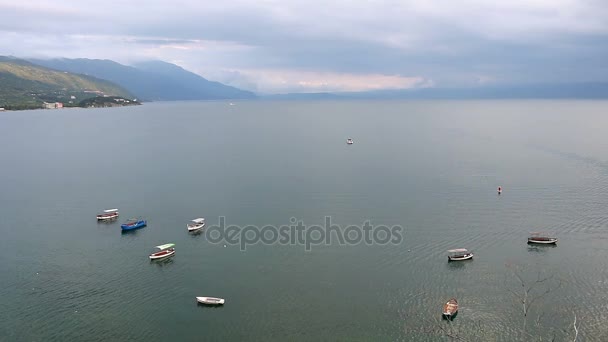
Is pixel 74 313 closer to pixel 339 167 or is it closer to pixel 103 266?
pixel 103 266

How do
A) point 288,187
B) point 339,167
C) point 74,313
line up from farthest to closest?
point 339,167
point 288,187
point 74,313

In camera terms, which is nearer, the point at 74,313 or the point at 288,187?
the point at 74,313

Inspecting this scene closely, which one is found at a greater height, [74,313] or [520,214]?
[520,214]

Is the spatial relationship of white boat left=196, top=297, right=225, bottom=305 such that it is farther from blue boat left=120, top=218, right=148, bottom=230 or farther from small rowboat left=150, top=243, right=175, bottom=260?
blue boat left=120, top=218, right=148, bottom=230

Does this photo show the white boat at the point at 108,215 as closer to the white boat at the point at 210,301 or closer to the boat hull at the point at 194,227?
the boat hull at the point at 194,227

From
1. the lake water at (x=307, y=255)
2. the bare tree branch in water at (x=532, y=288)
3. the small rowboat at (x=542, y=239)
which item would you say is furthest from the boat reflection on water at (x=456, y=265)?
the small rowboat at (x=542, y=239)

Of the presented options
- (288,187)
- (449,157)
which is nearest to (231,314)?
(288,187)

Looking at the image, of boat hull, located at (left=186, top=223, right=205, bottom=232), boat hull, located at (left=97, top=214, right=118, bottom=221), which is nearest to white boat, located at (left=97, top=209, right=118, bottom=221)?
boat hull, located at (left=97, top=214, right=118, bottom=221)

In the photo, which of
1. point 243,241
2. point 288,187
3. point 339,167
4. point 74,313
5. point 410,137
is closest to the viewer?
point 74,313

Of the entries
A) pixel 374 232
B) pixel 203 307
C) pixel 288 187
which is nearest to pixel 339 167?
pixel 288 187
